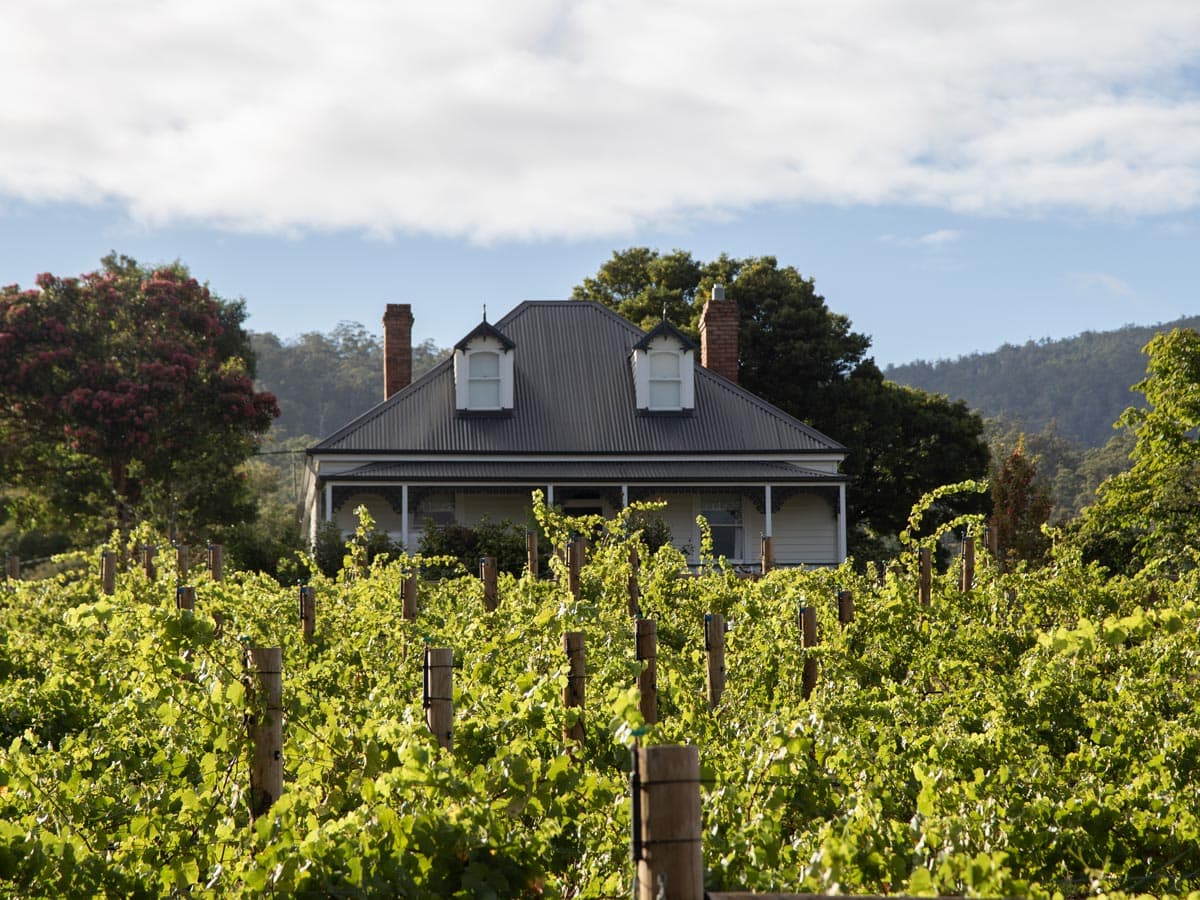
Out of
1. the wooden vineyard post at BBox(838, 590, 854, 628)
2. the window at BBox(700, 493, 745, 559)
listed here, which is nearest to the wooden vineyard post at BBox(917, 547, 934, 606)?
the wooden vineyard post at BBox(838, 590, 854, 628)

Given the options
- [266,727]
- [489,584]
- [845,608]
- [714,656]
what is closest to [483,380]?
[489,584]

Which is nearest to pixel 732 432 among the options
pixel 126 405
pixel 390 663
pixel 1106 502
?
pixel 1106 502

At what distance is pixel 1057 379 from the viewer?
418ft

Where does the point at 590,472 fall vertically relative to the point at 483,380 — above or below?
below

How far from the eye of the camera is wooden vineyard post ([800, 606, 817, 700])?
24.7ft

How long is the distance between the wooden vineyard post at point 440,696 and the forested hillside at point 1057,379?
110m

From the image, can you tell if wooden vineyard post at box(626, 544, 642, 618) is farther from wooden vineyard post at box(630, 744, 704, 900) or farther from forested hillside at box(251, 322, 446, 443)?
forested hillside at box(251, 322, 446, 443)

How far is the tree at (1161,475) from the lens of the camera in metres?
22.4

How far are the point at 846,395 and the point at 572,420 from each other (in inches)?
393

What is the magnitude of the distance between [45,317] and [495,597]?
2333 centimetres

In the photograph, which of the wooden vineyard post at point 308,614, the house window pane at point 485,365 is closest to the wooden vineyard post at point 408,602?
the wooden vineyard post at point 308,614

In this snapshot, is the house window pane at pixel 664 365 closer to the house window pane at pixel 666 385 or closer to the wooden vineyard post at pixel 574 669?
the house window pane at pixel 666 385

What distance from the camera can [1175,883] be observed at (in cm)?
485

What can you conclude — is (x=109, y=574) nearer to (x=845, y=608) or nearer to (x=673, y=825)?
(x=845, y=608)
